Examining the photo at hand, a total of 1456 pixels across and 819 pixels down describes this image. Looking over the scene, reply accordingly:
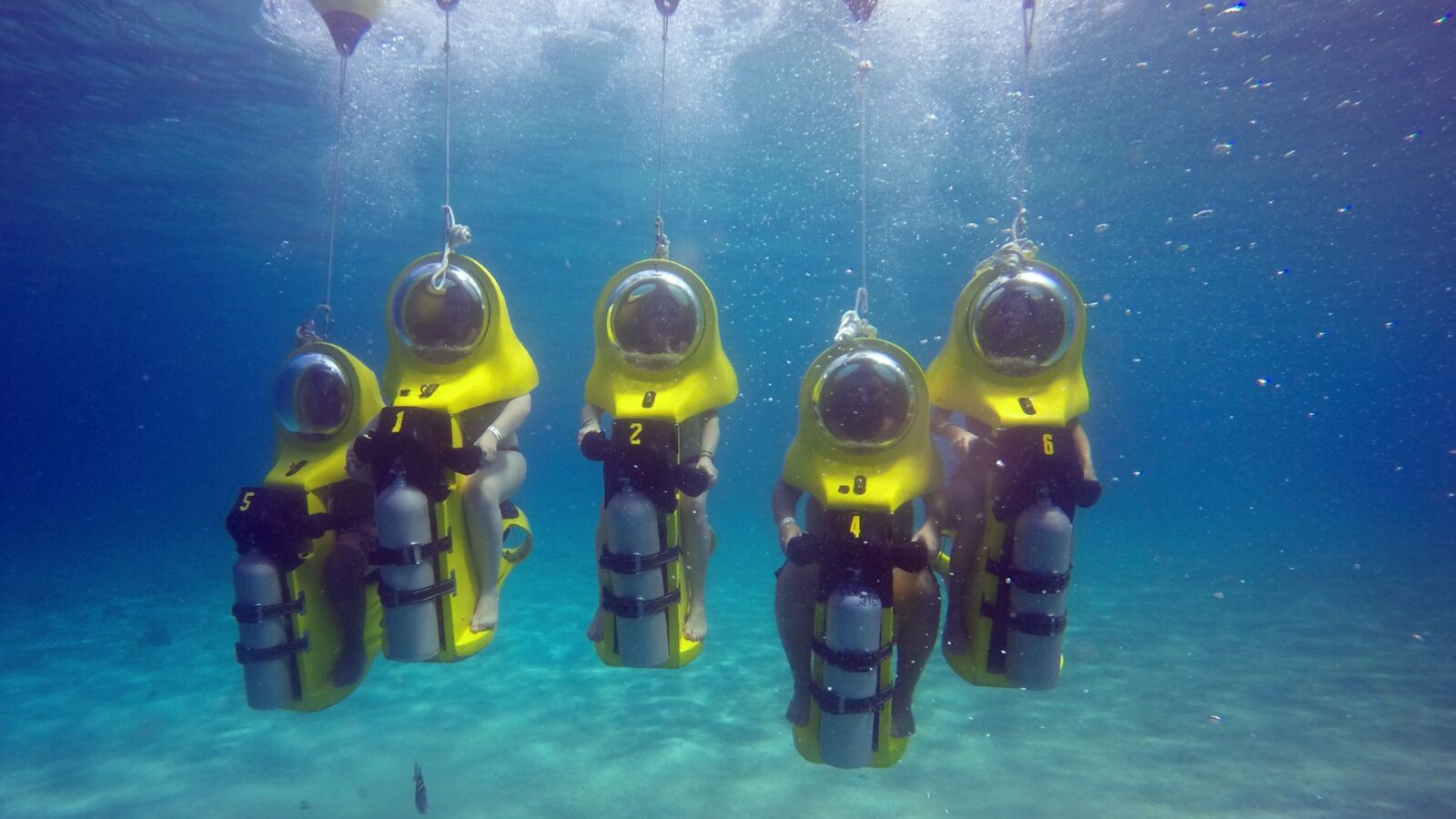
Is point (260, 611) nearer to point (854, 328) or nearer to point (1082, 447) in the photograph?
point (854, 328)

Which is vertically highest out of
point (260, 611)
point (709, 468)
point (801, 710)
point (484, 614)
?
point (709, 468)

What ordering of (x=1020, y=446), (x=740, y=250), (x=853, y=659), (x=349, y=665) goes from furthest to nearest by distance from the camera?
(x=740, y=250) < (x=349, y=665) < (x=1020, y=446) < (x=853, y=659)

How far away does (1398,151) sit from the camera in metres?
19.2

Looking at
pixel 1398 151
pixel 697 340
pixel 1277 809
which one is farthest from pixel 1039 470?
pixel 1398 151

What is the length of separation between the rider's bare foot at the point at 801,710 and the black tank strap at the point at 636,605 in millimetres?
1058

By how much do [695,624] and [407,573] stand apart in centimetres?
204

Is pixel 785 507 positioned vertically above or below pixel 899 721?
above

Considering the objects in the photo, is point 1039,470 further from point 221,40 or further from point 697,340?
point 221,40

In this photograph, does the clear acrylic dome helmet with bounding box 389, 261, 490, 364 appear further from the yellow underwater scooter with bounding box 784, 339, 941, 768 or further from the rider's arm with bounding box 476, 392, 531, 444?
the yellow underwater scooter with bounding box 784, 339, 941, 768

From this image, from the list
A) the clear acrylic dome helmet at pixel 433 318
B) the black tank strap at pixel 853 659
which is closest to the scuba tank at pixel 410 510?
the clear acrylic dome helmet at pixel 433 318

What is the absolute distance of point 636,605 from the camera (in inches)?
181

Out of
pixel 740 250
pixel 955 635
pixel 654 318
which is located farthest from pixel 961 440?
pixel 740 250

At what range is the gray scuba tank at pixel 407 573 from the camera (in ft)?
14.9

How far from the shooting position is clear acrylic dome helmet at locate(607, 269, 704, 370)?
5164 millimetres
